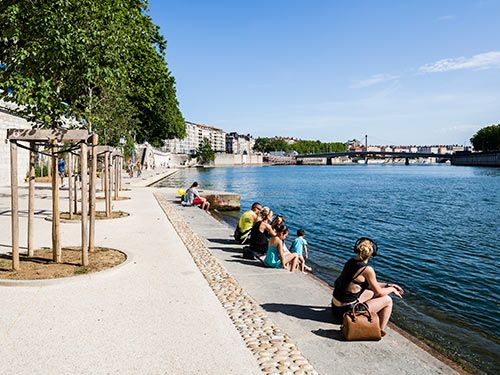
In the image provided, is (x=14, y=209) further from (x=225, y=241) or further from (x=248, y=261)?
(x=225, y=241)

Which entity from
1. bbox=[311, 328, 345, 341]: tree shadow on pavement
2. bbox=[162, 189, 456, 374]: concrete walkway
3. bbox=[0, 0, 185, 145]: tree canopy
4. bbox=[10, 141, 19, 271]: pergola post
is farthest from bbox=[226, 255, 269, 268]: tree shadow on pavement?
bbox=[0, 0, 185, 145]: tree canopy

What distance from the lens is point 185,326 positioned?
20.6 feet

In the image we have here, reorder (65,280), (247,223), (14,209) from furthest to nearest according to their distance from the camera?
(247,223) → (14,209) → (65,280)

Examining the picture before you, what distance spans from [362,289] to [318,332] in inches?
37.2

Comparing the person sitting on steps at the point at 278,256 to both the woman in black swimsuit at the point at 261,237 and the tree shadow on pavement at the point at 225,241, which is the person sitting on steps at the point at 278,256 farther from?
the tree shadow on pavement at the point at 225,241

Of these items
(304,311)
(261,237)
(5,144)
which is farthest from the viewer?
(5,144)

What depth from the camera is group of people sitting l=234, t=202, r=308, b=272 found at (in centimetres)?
1003

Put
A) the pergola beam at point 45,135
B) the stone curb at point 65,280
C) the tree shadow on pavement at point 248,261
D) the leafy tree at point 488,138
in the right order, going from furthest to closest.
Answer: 1. the leafy tree at point 488,138
2. the tree shadow on pavement at point 248,261
3. the pergola beam at point 45,135
4. the stone curb at point 65,280

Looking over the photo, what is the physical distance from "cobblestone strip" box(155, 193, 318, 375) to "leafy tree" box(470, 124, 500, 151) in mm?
168547

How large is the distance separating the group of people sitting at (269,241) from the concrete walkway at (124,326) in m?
1.79

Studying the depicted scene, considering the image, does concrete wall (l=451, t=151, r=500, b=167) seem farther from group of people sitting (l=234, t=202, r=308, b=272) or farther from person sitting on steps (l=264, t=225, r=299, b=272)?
person sitting on steps (l=264, t=225, r=299, b=272)

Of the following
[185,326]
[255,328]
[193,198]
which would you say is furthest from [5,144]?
[255,328]

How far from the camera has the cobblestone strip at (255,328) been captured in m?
5.19

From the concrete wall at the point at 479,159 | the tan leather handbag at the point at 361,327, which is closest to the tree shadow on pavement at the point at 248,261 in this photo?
the tan leather handbag at the point at 361,327
